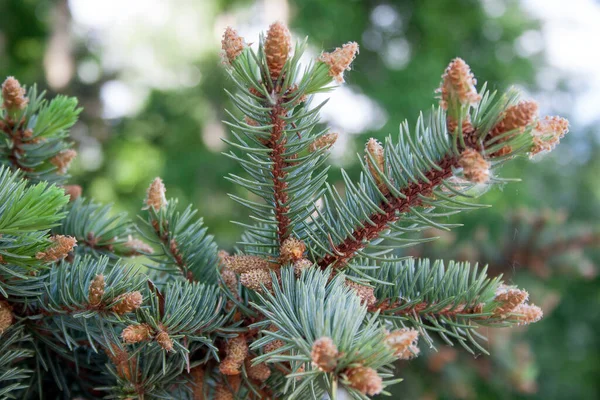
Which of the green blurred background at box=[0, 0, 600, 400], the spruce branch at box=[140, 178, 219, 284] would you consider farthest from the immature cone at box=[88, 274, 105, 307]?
the green blurred background at box=[0, 0, 600, 400]

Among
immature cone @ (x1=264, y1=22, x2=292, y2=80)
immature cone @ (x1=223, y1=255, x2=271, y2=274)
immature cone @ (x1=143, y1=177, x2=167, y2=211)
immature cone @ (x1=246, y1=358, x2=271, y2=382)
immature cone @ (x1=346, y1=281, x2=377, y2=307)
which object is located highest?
immature cone @ (x1=264, y1=22, x2=292, y2=80)

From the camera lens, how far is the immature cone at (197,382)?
0.40 meters

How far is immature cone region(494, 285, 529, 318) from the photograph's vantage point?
0.37m

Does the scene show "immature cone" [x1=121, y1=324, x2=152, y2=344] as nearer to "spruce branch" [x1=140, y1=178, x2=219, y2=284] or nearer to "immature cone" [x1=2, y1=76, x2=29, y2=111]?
"spruce branch" [x1=140, y1=178, x2=219, y2=284]

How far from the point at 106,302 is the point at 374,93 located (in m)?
3.25

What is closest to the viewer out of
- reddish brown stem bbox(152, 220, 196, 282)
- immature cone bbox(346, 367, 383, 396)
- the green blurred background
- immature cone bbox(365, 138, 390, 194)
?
immature cone bbox(346, 367, 383, 396)

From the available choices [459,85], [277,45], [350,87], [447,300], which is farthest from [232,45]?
[350,87]

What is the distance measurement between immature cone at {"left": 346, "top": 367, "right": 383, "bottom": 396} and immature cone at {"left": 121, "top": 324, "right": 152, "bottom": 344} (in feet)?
0.49

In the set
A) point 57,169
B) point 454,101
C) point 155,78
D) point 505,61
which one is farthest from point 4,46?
point 454,101

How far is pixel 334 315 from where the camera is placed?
0.30 metres

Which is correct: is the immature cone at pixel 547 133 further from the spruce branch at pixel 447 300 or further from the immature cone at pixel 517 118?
the spruce branch at pixel 447 300

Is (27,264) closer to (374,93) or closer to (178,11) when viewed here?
(374,93)

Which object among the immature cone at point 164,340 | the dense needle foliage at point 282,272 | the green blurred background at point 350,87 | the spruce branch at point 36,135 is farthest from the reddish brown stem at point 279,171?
the green blurred background at point 350,87

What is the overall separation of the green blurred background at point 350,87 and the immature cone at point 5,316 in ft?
7.09
